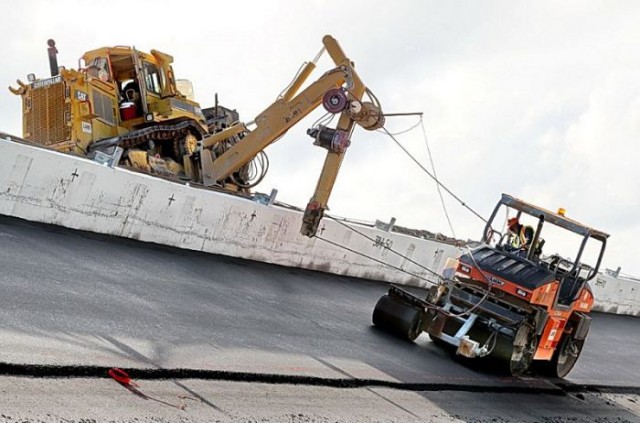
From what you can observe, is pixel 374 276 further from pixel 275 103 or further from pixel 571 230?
pixel 571 230

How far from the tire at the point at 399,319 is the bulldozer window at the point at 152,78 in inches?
427

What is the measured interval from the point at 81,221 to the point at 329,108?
5.04 meters

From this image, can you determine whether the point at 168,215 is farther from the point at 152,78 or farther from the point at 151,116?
the point at 152,78

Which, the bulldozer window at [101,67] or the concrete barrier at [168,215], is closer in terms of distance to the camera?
the concrete barrier at [168,215]

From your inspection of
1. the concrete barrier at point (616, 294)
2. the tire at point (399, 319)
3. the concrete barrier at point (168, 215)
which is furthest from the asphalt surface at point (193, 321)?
the concrete barrier at point (616, 294)

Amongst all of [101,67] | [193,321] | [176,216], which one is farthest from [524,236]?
[101,67]

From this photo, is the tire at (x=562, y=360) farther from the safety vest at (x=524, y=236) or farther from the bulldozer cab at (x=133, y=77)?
the bulldozer cab at (x=133, y=77)

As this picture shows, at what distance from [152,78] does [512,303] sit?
1234cm

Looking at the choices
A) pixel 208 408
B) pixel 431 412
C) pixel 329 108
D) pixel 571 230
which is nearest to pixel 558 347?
pixel 571 230

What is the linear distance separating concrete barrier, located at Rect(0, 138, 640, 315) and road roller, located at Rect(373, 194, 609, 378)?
10.8ft

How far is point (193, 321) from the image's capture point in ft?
29.5

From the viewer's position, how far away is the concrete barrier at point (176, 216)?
1208 centimetres

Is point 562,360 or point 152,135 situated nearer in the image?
point 562,360

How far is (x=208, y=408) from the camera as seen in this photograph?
6.36 m
